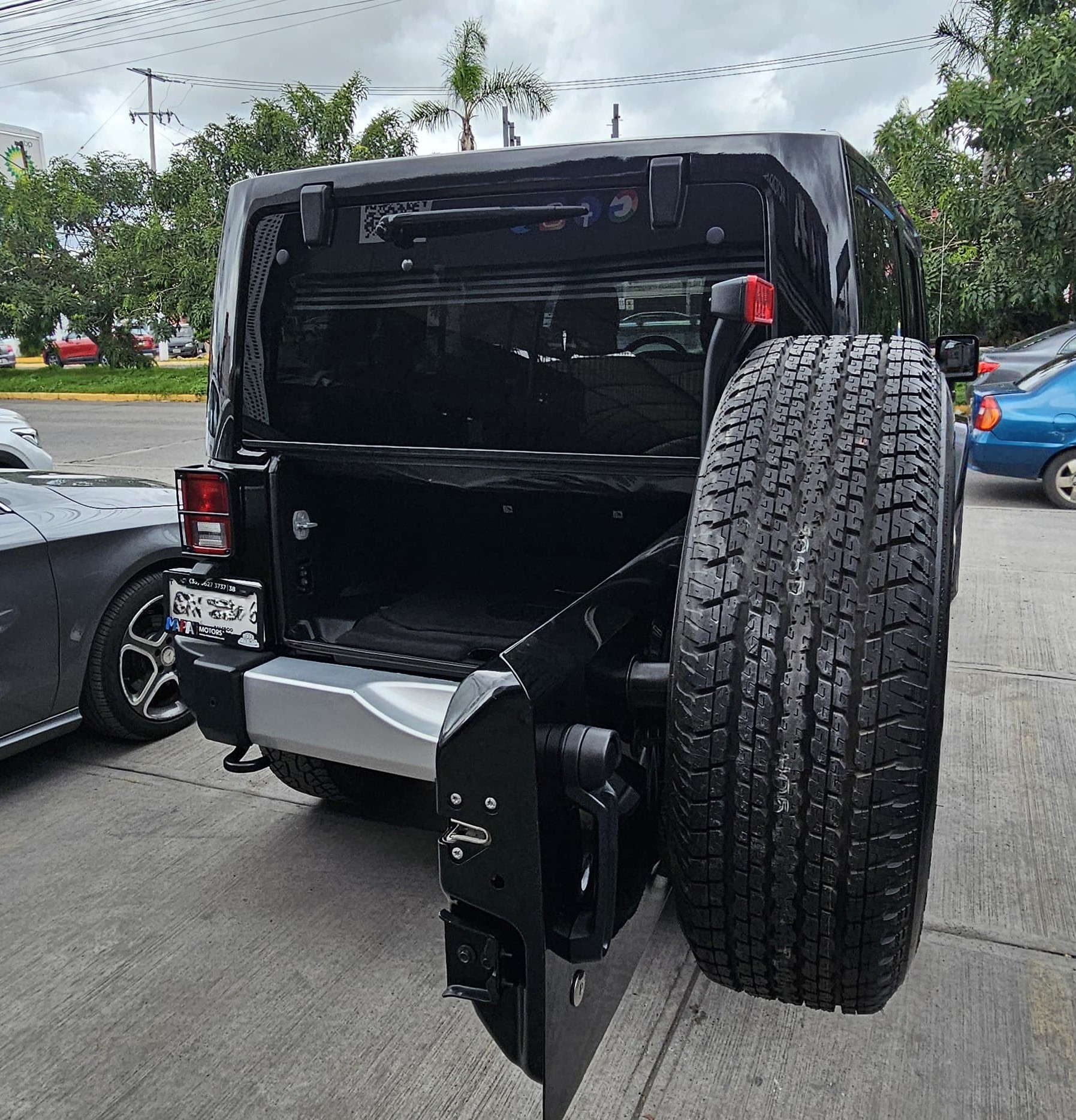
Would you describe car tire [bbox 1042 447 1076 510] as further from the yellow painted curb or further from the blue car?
the yellow painted curb

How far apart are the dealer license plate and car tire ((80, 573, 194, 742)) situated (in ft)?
2.69

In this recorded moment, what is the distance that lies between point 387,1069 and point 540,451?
63.1 inches

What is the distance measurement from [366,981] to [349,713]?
71 centimetres

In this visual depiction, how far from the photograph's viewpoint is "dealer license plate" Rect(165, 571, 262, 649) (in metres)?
2.94

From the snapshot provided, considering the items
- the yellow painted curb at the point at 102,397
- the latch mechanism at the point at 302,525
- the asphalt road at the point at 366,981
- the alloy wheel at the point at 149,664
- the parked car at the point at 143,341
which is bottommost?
the asphalt road at the point at 366,981

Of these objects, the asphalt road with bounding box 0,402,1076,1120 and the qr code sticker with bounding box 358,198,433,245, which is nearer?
the asphalt road with bounding box 0,402,1076,1120

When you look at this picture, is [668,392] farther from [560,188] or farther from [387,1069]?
[387,1069]

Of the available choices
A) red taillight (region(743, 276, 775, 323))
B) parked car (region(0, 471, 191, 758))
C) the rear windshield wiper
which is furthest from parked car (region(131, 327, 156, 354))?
red taillight (region(743, 276, 775, 323))

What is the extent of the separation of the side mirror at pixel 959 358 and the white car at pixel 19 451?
609cm

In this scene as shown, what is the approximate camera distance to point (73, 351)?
101ft

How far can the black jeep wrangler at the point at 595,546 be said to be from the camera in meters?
1.60

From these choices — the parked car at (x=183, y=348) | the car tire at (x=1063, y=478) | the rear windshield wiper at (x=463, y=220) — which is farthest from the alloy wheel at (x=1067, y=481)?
the parked car at (x=183, y=348)

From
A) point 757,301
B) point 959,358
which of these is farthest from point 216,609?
point 959,358

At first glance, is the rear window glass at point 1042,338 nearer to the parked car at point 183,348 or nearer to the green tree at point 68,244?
the green tree at point 68,244
